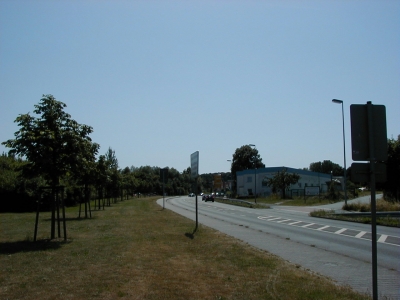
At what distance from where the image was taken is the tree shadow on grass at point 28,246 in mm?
12703

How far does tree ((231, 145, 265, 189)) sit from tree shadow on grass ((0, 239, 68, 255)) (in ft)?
369

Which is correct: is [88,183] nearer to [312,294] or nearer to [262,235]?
[262,235]

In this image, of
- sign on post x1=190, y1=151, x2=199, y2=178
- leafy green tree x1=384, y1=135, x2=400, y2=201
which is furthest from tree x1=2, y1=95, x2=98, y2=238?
leafy green tree x1=384, y1=135, x2=400, y2=201

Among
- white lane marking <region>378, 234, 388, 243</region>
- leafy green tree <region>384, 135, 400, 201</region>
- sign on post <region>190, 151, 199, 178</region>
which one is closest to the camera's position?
white lane marking <region>378, 234, 388, 243</region>

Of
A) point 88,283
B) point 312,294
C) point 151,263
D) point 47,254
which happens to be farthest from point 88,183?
point 312,294

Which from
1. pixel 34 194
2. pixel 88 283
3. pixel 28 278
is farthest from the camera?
pixel 34 194

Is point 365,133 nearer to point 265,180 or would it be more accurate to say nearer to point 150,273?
point 150,273

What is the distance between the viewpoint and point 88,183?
28844mm

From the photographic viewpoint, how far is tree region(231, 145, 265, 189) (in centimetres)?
12694

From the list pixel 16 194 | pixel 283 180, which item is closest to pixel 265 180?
pixel 283 180

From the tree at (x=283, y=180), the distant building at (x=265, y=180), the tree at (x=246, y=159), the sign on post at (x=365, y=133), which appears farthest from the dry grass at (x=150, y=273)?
the tree at (x=246, y=159)

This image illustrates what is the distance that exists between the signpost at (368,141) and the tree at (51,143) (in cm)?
1103

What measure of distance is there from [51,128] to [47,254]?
5385 millimetres

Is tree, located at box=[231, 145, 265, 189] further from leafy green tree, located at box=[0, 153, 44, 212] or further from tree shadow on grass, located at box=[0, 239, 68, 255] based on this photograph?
tree shadow on grass, located at box=[0, 239, 68, 255]
